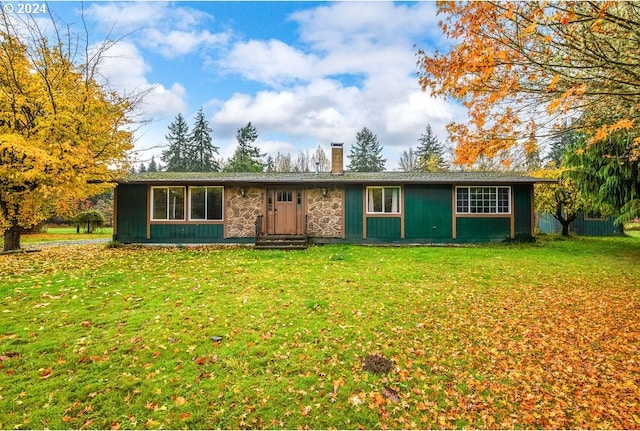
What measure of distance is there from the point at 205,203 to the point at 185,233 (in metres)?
1.45

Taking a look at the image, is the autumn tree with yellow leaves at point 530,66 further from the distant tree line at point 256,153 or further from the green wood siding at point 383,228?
the distant tree line at point 256,153

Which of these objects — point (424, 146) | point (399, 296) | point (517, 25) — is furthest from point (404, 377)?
point (424, 146)

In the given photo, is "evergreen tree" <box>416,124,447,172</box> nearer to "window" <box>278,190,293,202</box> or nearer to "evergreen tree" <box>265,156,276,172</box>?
"evergreen tree" <box>265,156,276,172</box>

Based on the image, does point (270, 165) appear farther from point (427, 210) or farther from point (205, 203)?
point (427, 210)

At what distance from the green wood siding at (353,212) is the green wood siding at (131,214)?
8.20 metres

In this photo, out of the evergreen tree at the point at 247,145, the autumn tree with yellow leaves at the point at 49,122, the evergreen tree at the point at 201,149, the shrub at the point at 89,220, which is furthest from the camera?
the evergreen tree at the point at 201,149

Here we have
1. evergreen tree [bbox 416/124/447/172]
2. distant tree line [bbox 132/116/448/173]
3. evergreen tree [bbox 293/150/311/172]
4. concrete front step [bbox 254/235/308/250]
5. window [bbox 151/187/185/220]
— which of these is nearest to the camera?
concrete front step [bbox 254/235/308/250]

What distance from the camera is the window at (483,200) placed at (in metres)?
12.5

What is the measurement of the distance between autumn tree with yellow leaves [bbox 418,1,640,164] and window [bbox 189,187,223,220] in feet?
32.7

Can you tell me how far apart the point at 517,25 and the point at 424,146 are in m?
39.0

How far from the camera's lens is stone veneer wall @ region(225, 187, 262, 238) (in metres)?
12.5

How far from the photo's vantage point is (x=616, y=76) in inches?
154

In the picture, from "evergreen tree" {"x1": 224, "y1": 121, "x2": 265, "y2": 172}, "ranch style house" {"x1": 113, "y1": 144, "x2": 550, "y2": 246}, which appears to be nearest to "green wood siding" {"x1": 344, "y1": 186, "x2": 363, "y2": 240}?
"ranch style house" {"x1": 113, "y1": 144, "x2": 550, "y2": 246}

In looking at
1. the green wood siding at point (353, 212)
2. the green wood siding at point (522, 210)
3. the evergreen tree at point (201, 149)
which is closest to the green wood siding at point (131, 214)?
the green wood siding at point (353, 212)
